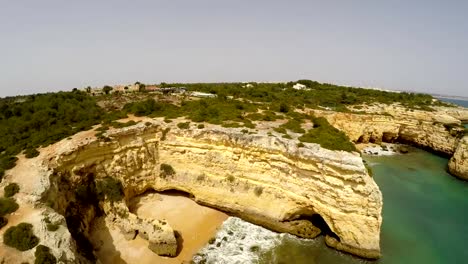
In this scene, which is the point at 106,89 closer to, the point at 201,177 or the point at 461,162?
the point at 201,177

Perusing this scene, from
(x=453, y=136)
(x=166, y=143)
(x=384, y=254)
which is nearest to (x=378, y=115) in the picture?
(x=453, y=136)

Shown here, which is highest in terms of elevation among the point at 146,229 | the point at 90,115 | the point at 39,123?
the point at 90,115

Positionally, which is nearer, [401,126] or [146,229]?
[146,229]

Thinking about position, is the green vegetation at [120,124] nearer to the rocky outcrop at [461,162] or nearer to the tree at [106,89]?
the tree at [106,89]

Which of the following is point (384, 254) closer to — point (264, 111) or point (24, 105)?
point (264, 111)

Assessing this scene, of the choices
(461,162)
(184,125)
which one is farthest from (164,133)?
(461,162)

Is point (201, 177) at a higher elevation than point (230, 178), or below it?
below
